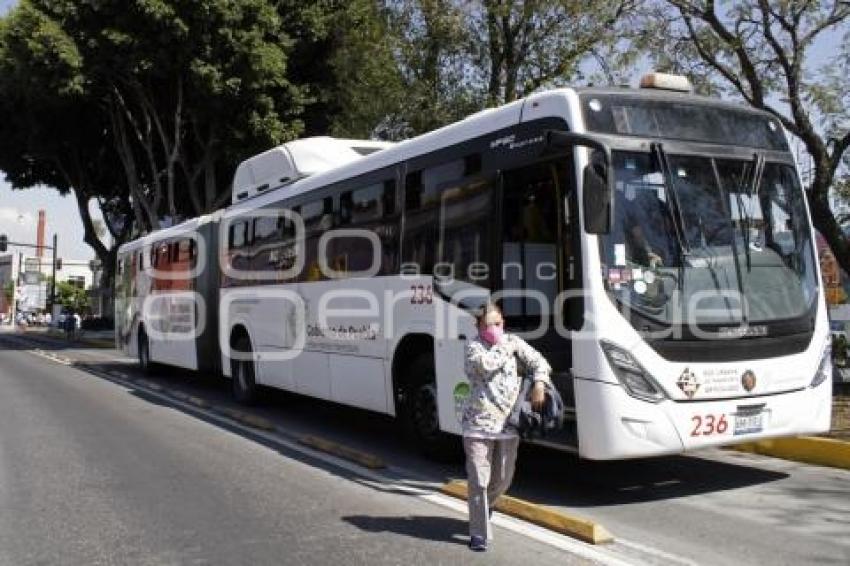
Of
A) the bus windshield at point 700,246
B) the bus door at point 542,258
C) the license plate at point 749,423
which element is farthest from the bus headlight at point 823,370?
the bus door at point 542,258

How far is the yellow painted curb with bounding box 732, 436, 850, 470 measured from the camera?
869cm

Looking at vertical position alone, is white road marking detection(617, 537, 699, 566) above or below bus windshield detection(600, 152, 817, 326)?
below

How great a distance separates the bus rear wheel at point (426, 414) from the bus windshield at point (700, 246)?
250 centimetres

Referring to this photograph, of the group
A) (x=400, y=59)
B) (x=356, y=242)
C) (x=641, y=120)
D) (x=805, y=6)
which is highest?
(x=400, y=59)

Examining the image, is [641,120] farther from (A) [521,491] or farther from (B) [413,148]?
(A) [521,491]

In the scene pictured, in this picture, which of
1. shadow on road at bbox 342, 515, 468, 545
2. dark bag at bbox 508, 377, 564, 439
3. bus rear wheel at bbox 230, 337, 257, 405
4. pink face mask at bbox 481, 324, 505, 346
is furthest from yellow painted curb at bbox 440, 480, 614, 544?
bus rear wheel at bbox 230, 337, 257, 405

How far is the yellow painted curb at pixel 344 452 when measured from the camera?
8.83 metres

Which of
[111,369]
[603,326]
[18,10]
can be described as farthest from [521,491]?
[18,10]

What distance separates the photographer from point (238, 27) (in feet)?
84.2

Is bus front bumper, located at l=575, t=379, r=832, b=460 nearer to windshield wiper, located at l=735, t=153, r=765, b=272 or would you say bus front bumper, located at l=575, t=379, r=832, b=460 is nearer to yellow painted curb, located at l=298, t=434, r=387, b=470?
windshield wiper, located at l=735, t=153, r=765, b=272

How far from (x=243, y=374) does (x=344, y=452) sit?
5007 millimetres

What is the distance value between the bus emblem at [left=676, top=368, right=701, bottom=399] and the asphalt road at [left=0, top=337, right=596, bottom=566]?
64.8 inches

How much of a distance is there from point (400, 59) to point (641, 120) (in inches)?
670

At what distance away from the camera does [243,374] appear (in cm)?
1400
